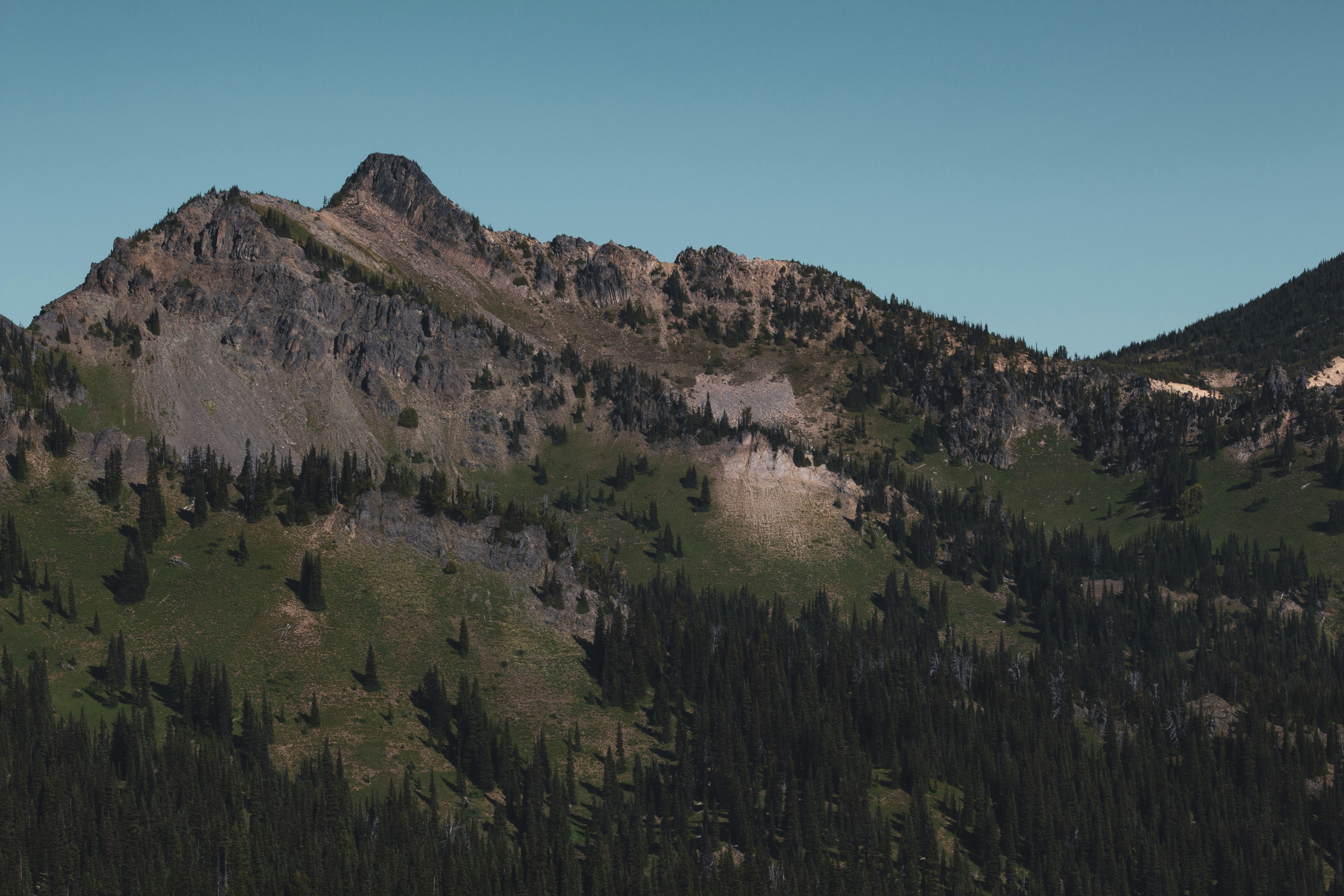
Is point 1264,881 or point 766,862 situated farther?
point 1264,881

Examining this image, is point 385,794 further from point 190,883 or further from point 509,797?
point 190,883

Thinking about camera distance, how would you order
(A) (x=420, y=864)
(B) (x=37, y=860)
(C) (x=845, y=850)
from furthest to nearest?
1. (C) (x=845, y=850)
2. (A) (x=420, y=864)
3. (B) (x=37, y=860)

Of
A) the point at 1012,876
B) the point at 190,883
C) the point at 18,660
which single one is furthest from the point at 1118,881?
the point at 18,660

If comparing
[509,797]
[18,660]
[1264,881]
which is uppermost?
[18,660]

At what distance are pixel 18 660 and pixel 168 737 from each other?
33.6 m

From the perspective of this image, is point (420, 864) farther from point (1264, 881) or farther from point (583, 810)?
point (1264, 881)

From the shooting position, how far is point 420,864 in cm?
16388

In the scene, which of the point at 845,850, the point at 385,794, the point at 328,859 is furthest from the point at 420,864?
the point at 845,850

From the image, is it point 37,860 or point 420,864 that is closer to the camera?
point 37,860

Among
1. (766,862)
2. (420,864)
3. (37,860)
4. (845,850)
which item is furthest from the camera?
(845,850)

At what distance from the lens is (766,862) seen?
18025 cm

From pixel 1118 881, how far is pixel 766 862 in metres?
56.4

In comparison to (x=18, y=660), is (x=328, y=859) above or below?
below

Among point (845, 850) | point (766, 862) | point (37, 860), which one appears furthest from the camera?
point (845, 850)
